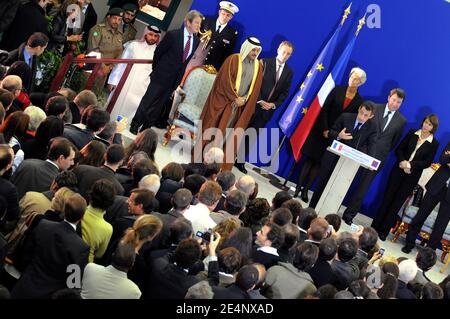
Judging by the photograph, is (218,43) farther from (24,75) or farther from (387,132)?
(24,75)

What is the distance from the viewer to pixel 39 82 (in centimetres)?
1144

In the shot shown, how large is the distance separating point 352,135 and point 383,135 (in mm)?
497

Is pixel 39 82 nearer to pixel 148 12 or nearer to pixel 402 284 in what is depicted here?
pixel 148 12

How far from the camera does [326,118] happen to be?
12.9 meters

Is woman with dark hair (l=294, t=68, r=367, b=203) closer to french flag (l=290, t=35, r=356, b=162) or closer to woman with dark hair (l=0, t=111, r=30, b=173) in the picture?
french flag (l=290, t=35, r=356, b=162)

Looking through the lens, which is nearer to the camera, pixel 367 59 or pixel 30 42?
pixel 30 42

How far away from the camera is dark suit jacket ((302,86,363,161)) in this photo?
12.9 meters

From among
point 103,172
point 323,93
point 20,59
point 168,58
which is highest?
point 323,93

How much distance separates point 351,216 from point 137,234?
20.1 feet

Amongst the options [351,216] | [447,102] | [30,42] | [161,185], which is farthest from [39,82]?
[447,102]

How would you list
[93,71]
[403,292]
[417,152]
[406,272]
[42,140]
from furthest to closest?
[417,152]
[93,71]
[406,272]
[403,292]
[42,140]

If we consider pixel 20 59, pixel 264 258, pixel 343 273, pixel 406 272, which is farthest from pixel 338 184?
pixel 264 258

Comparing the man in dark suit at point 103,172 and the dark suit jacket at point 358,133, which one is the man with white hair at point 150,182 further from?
the dark suit jacket at point 358,133

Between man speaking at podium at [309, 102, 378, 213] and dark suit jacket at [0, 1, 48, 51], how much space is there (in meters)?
3.93
